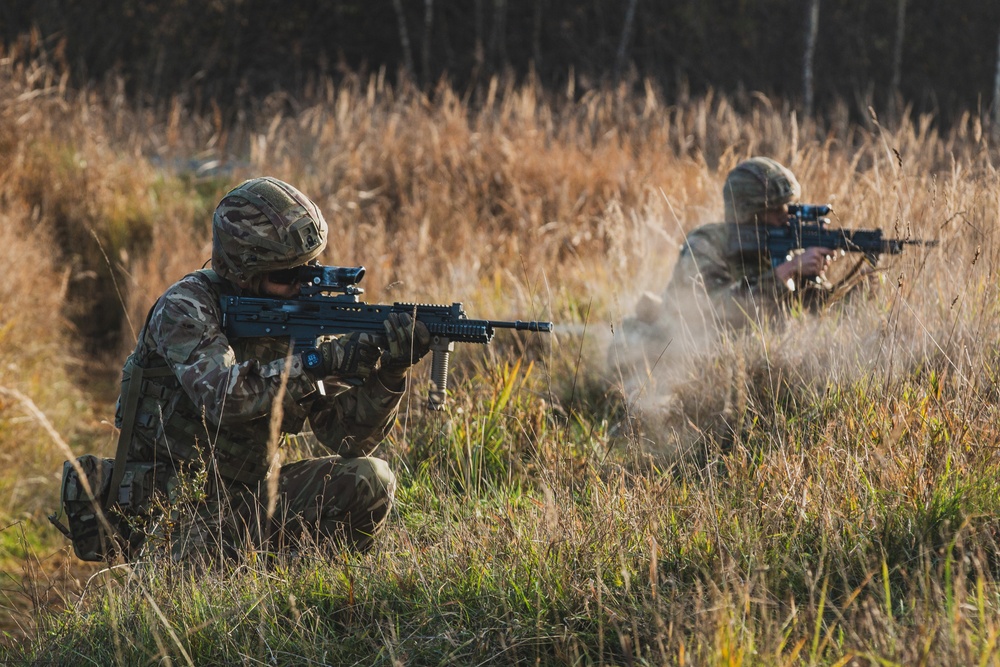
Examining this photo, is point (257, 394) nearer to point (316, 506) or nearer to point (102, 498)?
point (316, 506)

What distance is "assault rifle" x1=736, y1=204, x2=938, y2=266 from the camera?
16.4ft

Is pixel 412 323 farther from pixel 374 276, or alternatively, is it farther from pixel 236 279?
pixel 374 276

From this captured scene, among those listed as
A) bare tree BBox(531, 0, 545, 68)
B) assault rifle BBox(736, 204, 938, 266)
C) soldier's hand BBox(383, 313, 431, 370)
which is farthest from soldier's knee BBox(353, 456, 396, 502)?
bare tree BBox(531, 0, 545, 68)

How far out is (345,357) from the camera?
342 centimetres

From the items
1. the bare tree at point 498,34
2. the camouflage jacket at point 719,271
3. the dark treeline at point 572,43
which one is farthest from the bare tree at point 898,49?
the camouflage jacket at point 719,271

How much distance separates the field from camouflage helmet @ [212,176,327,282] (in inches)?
37.9

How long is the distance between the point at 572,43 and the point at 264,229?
13.2 m

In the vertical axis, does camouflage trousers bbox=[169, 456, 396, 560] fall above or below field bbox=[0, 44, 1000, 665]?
below

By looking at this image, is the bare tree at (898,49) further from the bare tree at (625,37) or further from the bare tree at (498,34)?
the bare tree at (498,34)

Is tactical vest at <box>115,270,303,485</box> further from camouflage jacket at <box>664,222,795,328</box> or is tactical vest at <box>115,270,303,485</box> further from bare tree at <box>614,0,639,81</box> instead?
bare tree at <box>614,0,639,81</box>

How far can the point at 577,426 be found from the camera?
4.89m

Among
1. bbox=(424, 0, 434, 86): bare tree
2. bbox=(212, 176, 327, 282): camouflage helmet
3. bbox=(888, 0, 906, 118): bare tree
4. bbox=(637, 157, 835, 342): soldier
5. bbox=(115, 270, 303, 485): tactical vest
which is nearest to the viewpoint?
bbox=(212, 176, 327, 282): camouflage helmet

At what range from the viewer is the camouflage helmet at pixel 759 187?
5.34m

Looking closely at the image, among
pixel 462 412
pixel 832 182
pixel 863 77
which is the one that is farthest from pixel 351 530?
pixel 863 77
